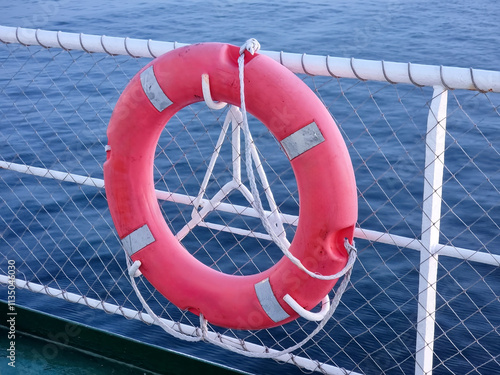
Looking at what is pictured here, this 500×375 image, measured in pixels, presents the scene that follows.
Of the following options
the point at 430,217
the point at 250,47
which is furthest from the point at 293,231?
the point at 250,47

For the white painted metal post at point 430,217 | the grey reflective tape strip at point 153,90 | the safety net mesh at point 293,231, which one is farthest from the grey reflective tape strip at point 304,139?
the grey reflective tape strip at point 153,90

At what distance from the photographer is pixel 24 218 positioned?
3.54 meters

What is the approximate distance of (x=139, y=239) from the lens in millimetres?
1753

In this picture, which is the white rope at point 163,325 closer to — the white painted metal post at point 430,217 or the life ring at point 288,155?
the life ring at point 288,155

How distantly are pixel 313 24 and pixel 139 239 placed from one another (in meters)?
6.87

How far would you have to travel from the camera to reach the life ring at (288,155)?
1456 mm

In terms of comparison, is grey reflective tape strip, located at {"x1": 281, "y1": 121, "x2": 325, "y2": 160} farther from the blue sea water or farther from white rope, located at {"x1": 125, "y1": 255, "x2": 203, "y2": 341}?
the blue sea water

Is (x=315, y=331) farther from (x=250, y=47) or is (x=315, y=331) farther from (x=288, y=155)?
(x=250, y=47)

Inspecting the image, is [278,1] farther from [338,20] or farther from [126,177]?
[126,177]

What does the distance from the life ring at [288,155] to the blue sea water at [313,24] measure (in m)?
3.12

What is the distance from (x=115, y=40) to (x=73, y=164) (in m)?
2.57

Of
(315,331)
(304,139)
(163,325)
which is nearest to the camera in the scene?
(304,139)

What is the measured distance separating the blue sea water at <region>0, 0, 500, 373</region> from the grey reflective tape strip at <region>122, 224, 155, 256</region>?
3.12m

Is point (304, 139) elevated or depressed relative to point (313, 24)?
elevated
